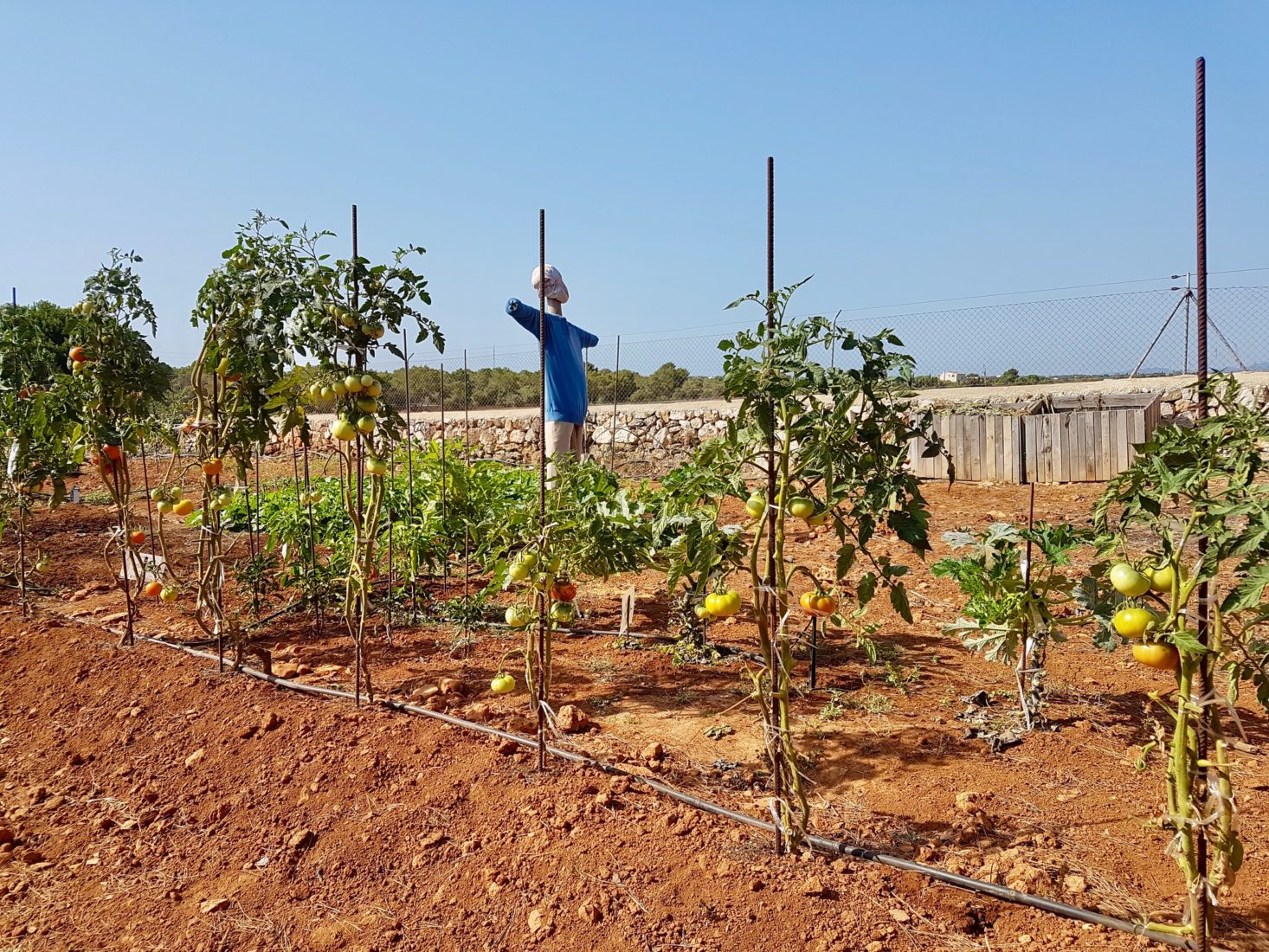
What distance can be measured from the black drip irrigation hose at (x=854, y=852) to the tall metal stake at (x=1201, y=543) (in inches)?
4.9

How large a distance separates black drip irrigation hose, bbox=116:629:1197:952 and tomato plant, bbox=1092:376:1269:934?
0.57ft

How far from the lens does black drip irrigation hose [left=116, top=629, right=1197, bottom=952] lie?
200 centimetres

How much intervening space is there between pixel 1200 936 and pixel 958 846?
68 centimetres

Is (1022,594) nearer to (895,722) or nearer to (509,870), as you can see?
(895,722)

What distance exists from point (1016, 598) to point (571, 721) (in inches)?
65.0

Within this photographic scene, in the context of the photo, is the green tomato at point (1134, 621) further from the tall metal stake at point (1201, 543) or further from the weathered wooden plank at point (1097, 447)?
the weathered wooden plank at point (1097, 447)

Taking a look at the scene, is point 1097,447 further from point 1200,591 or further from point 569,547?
point 1200,591

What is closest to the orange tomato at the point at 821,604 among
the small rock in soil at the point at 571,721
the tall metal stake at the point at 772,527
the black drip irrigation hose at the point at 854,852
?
the tall metal stake at the point at 772,527

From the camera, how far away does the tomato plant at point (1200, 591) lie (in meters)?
1.63

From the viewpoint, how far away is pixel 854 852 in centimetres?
234

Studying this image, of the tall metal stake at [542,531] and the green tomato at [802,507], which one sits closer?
the green tomato at [802,507]

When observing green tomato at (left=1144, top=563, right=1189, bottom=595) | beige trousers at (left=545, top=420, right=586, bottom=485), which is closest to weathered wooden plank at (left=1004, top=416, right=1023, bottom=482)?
beige trousers at (left=545, top=420, right=586, bottom=485)

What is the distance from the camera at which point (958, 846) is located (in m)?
2.43

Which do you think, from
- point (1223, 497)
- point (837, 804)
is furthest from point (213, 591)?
point (1223, 497)
